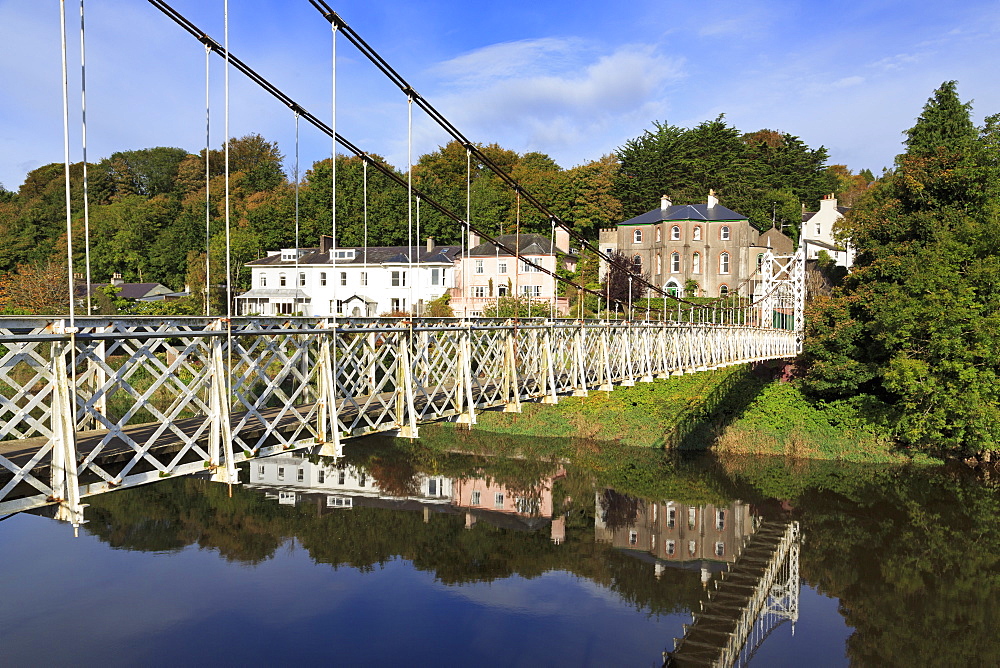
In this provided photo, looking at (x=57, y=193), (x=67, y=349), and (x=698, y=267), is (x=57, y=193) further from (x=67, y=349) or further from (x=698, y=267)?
(x=67, y=349)

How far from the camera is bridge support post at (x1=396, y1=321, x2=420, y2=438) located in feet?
42.6

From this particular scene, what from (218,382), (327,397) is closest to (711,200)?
(327,397)

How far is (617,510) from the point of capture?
26.9 meters

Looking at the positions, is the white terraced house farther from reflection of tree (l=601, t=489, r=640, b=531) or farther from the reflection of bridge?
the reflection of bridge

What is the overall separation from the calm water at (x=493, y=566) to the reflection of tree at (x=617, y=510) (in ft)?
0.46

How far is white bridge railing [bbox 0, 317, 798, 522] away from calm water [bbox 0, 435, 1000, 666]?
5.47 metres

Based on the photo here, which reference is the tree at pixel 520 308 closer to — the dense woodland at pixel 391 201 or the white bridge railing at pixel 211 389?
the dense woodland at pixel 391 201

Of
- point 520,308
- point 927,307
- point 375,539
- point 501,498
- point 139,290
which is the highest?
point 139,290

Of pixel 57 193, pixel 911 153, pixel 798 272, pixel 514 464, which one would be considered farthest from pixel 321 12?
pixel 57 193

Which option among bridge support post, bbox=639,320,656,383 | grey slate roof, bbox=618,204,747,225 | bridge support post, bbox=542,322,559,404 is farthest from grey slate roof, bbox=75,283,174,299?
bridge support post, bbox=542,322,559,404

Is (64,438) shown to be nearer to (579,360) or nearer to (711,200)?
(579,360)

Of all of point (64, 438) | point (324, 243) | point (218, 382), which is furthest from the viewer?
point (324, 243)

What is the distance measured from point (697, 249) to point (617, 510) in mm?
34540

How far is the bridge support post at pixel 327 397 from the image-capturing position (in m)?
11.3
